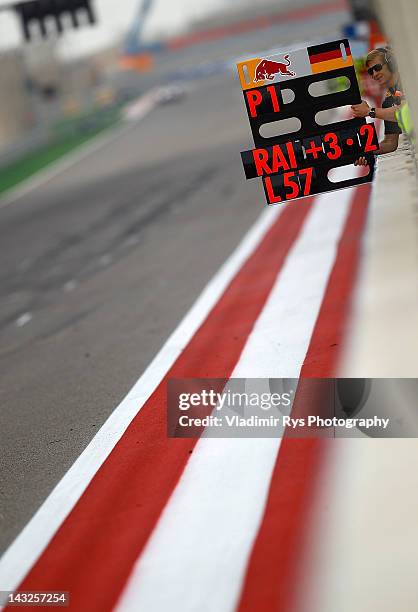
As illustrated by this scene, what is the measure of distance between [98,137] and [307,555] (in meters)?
38.8

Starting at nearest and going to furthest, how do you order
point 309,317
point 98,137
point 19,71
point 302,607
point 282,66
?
point 302,607
point 282,66
point 309,317
point 98,137
point 19,71

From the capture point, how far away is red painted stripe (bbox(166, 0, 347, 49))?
86.8 metres

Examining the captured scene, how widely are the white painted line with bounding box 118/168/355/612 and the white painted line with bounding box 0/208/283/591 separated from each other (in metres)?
0.81

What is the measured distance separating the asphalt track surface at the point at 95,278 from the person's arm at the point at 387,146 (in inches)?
128

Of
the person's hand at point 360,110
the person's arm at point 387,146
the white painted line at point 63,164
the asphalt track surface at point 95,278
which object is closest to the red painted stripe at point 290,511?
the person's arm at point 387,146

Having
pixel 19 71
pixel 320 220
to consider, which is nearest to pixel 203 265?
pixel 320 220

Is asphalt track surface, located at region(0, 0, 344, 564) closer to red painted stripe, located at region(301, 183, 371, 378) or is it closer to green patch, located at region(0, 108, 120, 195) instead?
red painted stripe, located at region(301, 183, 371, 378)

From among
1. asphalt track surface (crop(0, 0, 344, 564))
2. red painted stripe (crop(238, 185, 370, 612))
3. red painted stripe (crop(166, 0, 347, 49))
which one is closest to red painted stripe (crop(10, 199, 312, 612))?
asphalt track surface (crop(0, 0, 344, 564))

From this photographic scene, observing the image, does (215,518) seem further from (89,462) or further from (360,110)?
(360,110)

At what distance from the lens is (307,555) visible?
4.93m

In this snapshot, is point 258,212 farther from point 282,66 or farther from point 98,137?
point 98,137

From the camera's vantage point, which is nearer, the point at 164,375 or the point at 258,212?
the point at 164,375

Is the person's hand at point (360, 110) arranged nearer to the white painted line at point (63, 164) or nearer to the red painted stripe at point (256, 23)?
the white painted line at point (63, 164)

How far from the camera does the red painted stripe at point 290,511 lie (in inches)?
184
